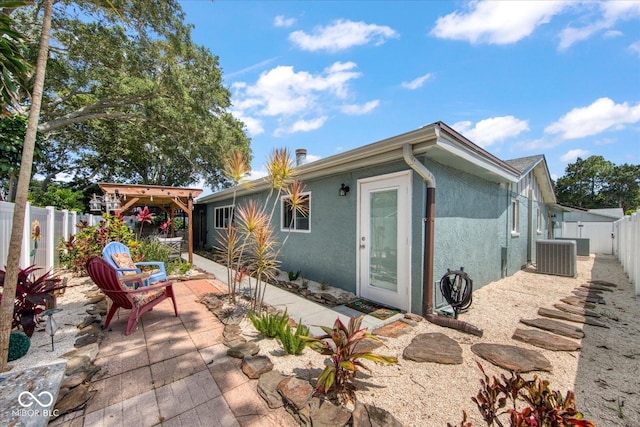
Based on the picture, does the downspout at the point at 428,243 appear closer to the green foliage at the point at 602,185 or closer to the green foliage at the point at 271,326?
the green foliage at the point at 271,326

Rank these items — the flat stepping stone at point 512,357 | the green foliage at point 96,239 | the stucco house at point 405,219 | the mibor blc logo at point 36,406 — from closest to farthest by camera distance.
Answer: the mibor blc logo at point 36,406
the flat stepping stone at point 512,357
the stucco house at point 405,219
the green foliage at point 96,239

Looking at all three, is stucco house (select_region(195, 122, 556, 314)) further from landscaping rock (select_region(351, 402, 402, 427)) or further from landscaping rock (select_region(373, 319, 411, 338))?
landscaping rock (select_region(351, 402, 402, 427))

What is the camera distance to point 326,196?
580 centimetres

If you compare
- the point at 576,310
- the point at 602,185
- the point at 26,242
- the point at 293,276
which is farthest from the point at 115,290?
the point at 602,185

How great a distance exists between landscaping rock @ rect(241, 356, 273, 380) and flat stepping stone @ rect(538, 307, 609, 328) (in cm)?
456

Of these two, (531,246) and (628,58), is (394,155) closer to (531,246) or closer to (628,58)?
(628,58)

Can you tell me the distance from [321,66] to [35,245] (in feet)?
27.4

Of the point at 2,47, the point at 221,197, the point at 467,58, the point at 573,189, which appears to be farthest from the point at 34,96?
the point at 573,189

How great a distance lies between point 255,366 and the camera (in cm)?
254

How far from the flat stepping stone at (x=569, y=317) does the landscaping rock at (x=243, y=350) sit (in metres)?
4.66

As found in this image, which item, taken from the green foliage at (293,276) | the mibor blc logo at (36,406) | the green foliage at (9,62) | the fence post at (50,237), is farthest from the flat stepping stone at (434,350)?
the fence post at (50,237)

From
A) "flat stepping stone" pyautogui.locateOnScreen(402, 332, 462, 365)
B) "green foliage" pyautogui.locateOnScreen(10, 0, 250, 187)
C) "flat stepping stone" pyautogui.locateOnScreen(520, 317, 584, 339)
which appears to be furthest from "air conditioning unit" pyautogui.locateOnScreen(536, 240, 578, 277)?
"green foliage" pyautogui.locateOnScreen(10, 0, 250, 187)

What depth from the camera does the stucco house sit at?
4039mm

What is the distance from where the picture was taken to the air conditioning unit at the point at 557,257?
7.21 m
